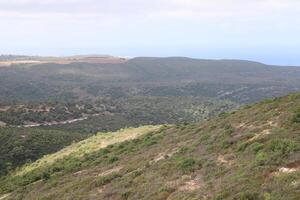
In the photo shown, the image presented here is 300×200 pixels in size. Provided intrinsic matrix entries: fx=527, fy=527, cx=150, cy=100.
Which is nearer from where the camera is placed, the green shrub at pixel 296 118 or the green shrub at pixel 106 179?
the green shrub at pixel 296 118

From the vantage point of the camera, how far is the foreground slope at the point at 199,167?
58.5ft

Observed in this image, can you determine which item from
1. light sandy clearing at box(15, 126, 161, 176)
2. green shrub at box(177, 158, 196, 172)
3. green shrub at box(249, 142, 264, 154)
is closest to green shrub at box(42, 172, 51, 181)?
light sandy clearing at box(15, 126, 161, 176)

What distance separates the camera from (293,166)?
18.3m

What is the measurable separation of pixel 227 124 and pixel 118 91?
475 ft

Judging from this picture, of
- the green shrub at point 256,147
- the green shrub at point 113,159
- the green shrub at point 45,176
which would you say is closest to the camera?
the green shrub at point 256,147

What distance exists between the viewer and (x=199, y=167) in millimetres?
22188

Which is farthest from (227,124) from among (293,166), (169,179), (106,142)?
(106,142)

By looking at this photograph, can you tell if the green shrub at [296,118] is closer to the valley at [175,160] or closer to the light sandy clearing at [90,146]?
the valley at [175,160]

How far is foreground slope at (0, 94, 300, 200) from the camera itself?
58.5ft

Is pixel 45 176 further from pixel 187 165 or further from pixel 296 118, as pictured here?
pixel 296 118

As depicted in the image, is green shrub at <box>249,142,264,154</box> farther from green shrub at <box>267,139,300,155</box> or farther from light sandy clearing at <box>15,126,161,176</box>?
light sandy clearing at <box>15,126,161,176</box>

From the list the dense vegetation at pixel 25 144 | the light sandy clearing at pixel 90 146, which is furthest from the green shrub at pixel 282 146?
the dense vegetation at pixel 25 144

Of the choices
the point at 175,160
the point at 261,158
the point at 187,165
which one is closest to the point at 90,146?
the point at 175,160

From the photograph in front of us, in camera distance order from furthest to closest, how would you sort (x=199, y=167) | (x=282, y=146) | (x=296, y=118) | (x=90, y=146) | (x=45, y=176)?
(x=90, y=146) → (x=45, y=176) → (x=296, y=118) → (x=199, y=167) → (x=282, y=146)
